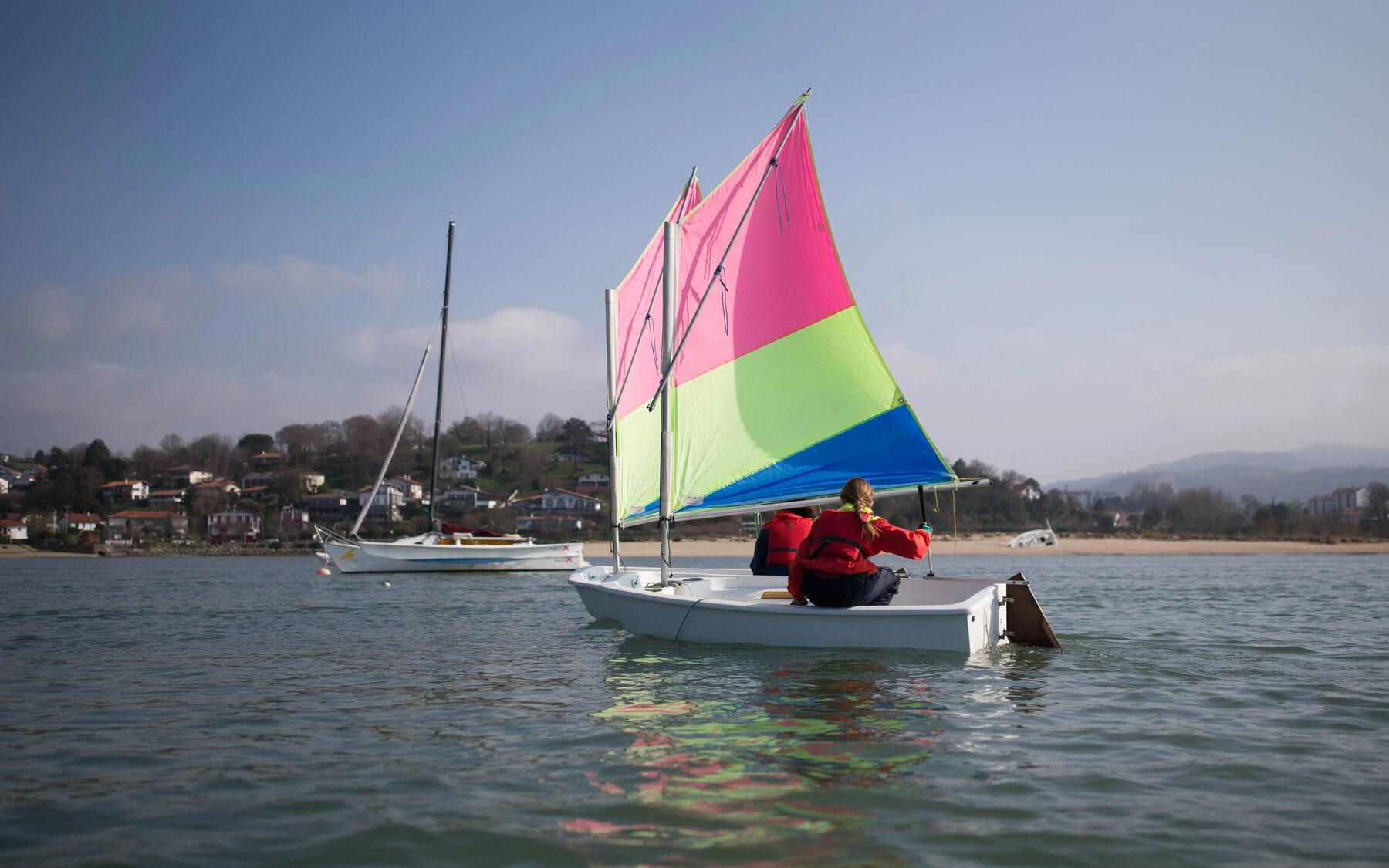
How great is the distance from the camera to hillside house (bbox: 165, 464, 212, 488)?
12281 cm

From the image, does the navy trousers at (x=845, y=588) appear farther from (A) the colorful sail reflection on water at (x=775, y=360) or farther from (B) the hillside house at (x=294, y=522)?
(B) the hillside house at (x=294, y=522)

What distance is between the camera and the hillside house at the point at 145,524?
88188 mm

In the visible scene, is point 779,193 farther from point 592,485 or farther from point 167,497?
point 167,497

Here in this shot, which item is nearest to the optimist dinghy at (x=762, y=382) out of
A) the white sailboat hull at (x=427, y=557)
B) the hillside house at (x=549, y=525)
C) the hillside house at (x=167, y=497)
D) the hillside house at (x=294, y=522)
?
the white sailboat hull at (x=427, y=557)

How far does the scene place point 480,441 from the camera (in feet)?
509

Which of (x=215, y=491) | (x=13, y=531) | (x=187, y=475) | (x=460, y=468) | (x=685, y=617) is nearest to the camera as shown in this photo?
(x=685, y=617)

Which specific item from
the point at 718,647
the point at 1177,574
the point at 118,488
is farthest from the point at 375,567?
the point at 118,488

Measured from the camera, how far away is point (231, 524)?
98.1 metres

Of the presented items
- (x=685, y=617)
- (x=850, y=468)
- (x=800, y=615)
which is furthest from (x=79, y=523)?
(x=800, y=615)

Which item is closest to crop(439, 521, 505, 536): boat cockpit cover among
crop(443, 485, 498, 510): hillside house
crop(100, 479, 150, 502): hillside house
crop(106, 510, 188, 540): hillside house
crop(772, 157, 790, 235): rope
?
crop(772, 157, 790, 235): rope

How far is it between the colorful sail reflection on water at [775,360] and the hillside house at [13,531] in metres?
95.4

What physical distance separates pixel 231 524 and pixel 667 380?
99.8 meters

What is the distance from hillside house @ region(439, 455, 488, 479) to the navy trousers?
122293 millimetres

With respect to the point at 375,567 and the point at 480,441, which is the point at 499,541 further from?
the point at 480,441
